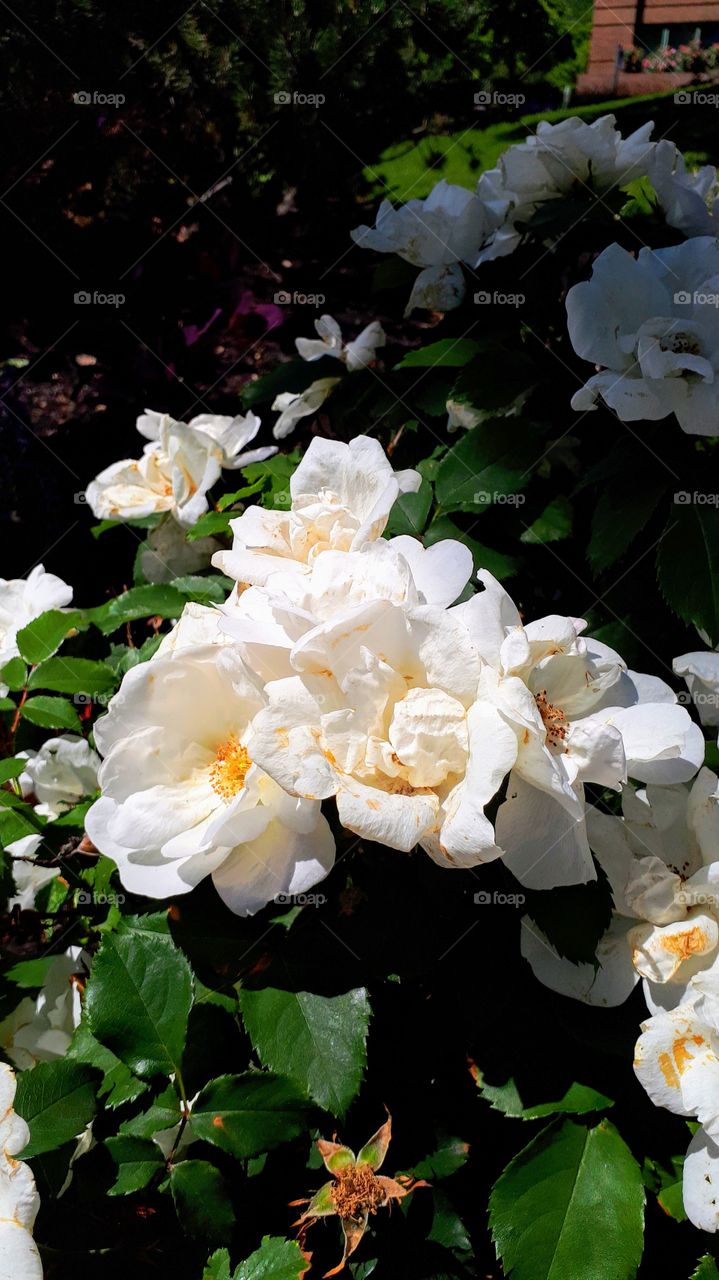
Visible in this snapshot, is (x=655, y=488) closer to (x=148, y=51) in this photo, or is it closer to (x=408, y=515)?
(x=408, y=515)

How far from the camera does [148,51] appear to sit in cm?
311

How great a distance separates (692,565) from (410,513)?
0.38 metres

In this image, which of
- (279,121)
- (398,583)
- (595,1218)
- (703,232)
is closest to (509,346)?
(703,232)

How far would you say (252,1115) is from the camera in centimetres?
96

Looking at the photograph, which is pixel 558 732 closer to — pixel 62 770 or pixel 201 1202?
pixel 201 1202

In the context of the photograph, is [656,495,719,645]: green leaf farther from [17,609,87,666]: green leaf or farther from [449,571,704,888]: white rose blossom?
[17,609,87,666]: green leaf

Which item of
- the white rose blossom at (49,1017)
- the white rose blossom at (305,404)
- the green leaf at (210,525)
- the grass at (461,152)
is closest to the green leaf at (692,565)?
the green leaf at (210,525)

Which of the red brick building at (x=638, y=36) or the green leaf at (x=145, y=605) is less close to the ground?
the red brick building at (x=638, y=36)

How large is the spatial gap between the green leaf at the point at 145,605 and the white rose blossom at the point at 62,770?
0.20 meters

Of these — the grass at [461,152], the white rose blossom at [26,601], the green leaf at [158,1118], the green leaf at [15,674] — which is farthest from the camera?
the grass at [461,152]

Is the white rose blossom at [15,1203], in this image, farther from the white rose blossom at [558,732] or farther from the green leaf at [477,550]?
the green leaf at [477,550]

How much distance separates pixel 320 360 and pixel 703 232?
2.34 feet

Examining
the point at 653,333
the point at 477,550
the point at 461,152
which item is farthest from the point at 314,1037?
the point at 461,152

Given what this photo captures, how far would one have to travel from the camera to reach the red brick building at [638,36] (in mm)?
4348
